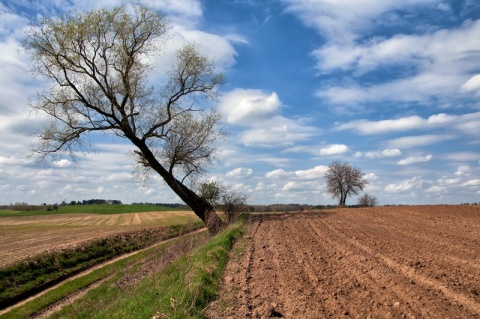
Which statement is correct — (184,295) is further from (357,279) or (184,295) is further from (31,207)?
(31,207)

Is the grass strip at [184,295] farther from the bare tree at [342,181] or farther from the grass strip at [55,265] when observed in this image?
the bare tree at [342,181]

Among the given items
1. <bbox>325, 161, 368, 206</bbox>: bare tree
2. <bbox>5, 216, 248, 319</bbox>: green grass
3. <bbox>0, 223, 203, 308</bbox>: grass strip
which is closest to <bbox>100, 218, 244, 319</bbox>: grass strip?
<bbox>5, 216, 248, 319</bbox>: green grass

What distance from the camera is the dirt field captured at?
241 inches

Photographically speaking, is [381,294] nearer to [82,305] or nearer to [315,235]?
[315,235]

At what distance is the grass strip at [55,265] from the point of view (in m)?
19.4

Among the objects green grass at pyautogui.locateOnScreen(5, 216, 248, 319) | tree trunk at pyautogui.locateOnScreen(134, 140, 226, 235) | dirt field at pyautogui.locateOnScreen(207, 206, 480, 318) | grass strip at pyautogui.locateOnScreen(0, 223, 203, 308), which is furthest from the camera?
tree trunk at pyautogui.locateOnScreen(134, 140, 226, 235)

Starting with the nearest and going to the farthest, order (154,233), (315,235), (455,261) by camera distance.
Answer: (455,261) < (315,235) < (154,233)

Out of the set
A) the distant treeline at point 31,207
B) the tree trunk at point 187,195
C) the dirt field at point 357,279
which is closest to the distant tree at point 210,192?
the tree trunk at point 187,195

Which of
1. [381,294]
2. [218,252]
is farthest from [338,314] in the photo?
[218,252]

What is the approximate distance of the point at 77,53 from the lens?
77.9 feet

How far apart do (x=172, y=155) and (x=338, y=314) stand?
22205mm

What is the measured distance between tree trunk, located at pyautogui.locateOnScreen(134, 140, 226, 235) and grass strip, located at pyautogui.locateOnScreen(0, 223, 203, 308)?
93.9 inches

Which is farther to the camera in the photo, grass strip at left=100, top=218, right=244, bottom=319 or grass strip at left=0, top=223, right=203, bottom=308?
grass strip at left=0, top=223, right=203, bottom=308

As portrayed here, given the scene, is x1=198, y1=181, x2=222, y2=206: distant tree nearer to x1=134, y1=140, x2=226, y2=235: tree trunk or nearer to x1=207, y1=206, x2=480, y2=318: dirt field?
x1=134, y1=140, x2=226, y2=235: tree trunk
